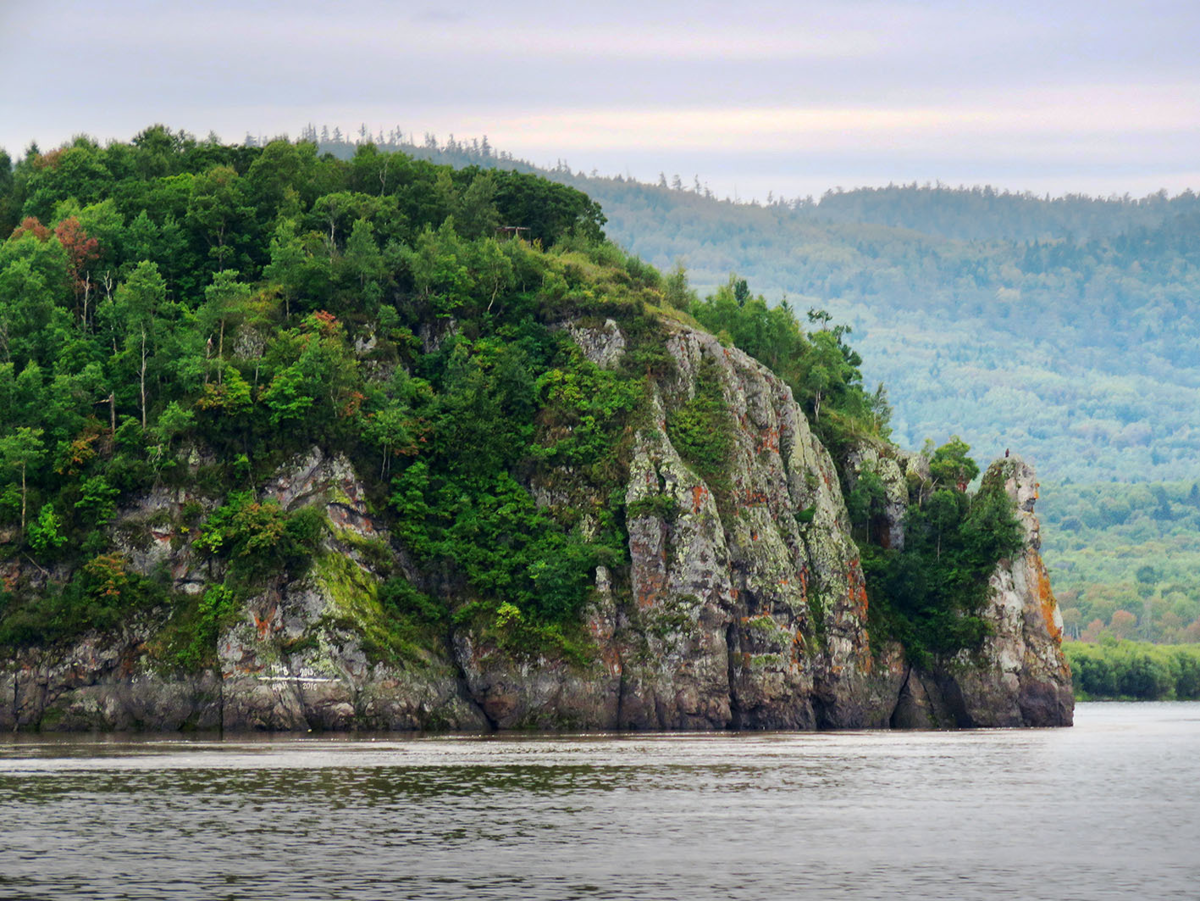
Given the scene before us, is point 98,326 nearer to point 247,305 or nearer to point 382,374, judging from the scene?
point 247,305

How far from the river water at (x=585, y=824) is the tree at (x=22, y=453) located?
26.0 metres

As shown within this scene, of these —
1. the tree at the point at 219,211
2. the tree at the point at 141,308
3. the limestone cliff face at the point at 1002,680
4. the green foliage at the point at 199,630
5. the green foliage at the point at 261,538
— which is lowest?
the limestone cliff face at the point at 1002,680

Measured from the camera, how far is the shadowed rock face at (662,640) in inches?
3659

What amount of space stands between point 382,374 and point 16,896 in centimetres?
A: 8350

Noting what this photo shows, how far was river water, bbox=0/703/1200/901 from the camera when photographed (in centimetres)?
3650

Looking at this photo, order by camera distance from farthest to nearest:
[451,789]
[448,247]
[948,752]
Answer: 1. [448,247]
2. [948,752]
3. [451,789]

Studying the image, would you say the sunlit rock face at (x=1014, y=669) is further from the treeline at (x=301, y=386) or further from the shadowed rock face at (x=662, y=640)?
the treeline at (x=301, y=386)

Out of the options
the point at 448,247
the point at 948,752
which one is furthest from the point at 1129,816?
the point at 448,247

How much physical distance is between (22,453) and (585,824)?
64104 mm

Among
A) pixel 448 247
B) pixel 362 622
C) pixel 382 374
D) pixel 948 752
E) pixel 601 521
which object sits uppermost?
pixel 448 247

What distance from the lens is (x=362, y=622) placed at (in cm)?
9650

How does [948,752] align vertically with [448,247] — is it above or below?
below

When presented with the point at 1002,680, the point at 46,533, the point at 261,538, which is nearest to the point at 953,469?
the point at 1002,680

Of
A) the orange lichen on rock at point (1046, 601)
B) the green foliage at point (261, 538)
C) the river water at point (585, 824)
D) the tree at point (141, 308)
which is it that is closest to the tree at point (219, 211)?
the tree at point (141, 308)
